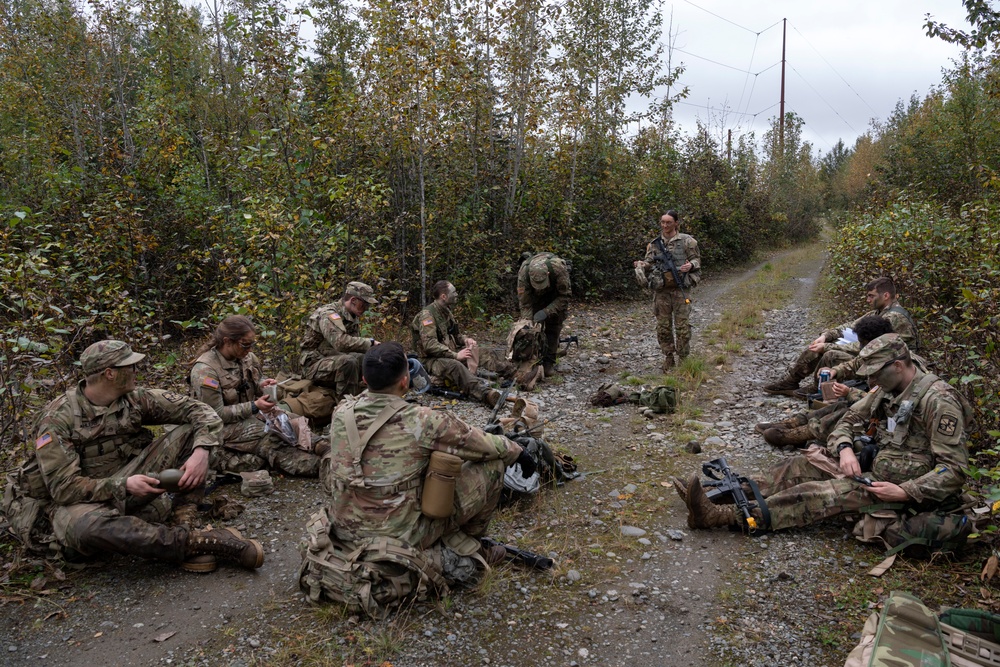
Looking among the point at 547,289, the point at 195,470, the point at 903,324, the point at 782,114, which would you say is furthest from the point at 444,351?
the point at 782,114

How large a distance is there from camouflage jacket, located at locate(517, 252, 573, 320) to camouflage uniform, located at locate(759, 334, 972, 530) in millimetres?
4255

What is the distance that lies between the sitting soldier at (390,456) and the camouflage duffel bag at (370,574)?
0.07 metres

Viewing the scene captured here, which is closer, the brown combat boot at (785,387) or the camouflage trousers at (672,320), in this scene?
the brown combat boot at (785,387)

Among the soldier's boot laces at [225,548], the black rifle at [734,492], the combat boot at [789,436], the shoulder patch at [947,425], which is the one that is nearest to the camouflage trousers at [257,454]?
the soldier's boot laces at [225,548]

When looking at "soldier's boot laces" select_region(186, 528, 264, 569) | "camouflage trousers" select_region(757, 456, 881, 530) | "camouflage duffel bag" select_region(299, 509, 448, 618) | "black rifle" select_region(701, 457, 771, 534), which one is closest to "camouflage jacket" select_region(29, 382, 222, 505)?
"soldier's boot laces" select_region(186, 528, 264, 569)

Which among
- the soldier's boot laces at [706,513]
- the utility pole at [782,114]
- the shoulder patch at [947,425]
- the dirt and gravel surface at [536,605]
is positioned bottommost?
the dirt and gravel surface at [536,605]

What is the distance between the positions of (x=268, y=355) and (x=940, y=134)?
670 inches

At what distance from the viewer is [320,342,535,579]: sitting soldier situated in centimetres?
363

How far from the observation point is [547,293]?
8.84 metres

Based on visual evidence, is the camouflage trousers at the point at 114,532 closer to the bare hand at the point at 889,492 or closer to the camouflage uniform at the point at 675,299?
the bare hand at the point at 889,492

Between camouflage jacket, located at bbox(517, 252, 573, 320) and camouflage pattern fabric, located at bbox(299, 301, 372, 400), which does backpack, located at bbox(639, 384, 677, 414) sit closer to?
camouflage jacket, located at bbox(517, 252, 573, 320)

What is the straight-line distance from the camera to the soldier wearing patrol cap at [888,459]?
4.04m

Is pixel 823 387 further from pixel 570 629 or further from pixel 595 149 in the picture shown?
pixel 595 149

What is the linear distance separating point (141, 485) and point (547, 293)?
5.83m
